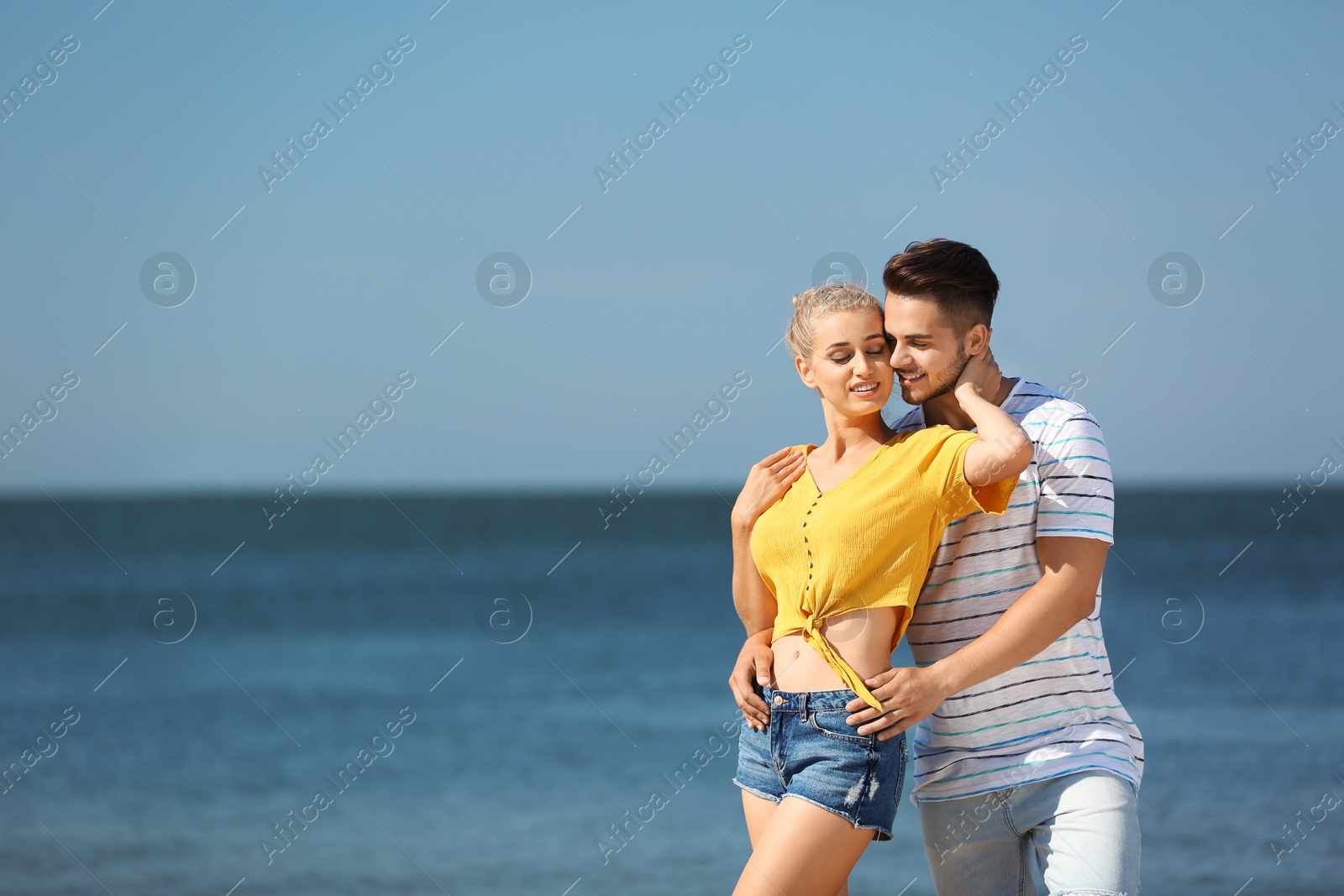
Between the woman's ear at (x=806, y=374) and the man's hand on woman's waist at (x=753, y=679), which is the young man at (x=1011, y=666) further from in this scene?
the woman's ear at (x=806, y=374)

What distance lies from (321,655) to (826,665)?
61.0 ft

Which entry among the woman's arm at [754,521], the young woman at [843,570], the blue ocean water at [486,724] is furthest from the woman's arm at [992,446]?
the blue ocean water at [486,724]

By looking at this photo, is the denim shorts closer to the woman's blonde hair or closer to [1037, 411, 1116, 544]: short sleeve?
[1037, 411, 1116, 544]: short sleeve

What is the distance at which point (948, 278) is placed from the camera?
9.12 feet

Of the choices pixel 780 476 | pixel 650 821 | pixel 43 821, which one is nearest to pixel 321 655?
pixel 43 821

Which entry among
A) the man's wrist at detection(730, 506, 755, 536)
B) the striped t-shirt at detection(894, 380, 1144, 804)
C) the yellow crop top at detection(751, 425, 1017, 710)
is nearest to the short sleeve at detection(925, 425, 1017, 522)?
the yellow crop top at detection(751, 425, 1017, 710)

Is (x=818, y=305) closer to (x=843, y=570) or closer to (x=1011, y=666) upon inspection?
(x=843, y=570)

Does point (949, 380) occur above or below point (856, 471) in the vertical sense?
above

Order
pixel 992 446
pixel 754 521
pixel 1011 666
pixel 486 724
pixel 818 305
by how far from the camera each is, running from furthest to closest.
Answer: pixel 486 724 < pixel 754 521 < pixel 818 305 < pixel 1011 666 < pixel 992 446

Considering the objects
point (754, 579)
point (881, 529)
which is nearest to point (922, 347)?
point (881, 529)

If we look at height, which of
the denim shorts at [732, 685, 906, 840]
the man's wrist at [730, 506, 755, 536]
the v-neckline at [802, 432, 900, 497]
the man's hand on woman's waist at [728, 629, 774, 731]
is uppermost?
the v-neckline at [802, 432, 900, 497]

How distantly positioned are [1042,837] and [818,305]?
4.50 ft

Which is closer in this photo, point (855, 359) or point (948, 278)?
point (948, 278)

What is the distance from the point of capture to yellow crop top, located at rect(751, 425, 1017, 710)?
8.84 feet
